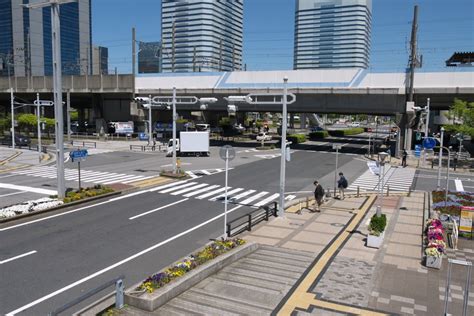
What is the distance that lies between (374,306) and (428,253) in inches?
158

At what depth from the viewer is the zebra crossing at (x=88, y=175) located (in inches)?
1167

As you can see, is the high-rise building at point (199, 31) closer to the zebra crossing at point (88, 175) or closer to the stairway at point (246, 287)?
the zebra crossing at point (88, 175)

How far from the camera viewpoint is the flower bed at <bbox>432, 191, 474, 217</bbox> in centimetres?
1828

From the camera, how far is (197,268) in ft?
36.5

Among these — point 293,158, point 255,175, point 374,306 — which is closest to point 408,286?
point 374,306

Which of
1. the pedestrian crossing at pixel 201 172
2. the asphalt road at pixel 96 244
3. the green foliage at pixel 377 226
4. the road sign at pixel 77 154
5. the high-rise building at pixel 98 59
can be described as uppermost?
the high-rise building at pixel 98 59

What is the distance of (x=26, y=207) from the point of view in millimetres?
18875

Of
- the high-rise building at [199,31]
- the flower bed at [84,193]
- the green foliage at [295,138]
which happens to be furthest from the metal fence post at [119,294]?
the high-rise building at [199,31]

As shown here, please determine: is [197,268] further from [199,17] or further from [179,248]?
[199,17]

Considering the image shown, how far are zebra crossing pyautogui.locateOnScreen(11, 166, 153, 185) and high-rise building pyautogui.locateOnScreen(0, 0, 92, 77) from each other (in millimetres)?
89491

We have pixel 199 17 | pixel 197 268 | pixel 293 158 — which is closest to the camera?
pixel 197 268

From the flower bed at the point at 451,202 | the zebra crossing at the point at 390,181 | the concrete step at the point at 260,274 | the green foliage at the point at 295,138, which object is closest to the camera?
the concrete step at the point at 260,274

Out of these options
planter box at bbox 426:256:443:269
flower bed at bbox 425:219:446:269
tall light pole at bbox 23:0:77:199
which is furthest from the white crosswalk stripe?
planter box at bbox 426:256:443:269

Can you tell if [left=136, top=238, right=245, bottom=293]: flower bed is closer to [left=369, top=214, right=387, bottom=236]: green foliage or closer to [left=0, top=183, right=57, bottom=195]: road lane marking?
[left=369, top=214, right=387, bottom=236]: green foliage
